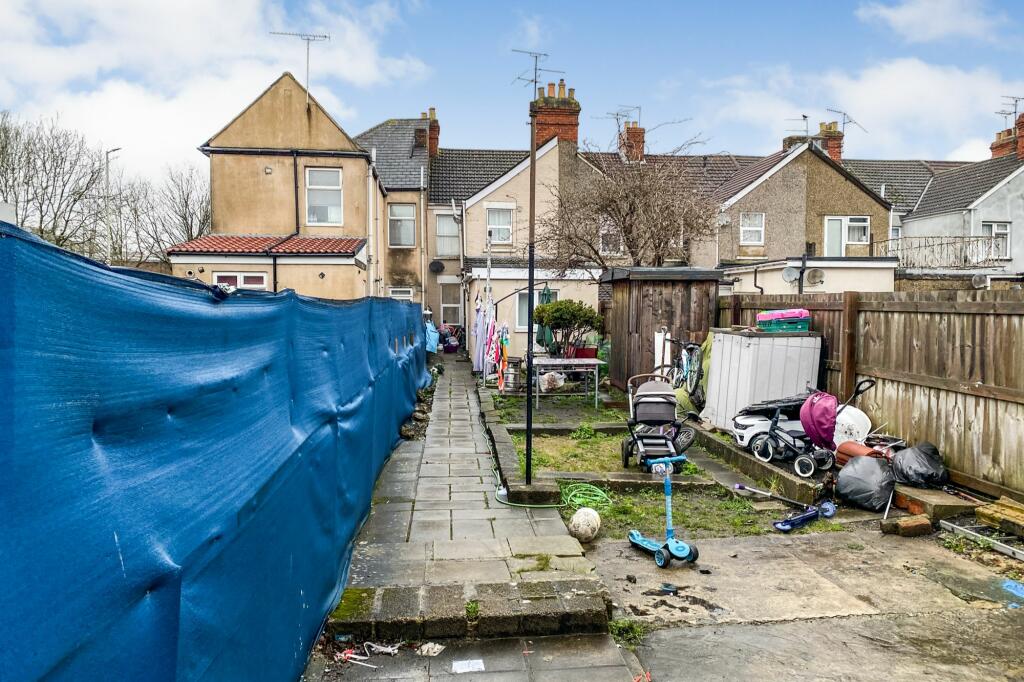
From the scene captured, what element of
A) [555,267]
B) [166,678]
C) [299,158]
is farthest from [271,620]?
[299,158]

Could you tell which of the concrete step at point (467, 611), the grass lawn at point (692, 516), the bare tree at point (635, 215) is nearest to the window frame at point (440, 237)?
the bare tree at point (635, 215)

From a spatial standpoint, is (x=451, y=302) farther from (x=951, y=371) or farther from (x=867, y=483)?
(x=867, y=483)

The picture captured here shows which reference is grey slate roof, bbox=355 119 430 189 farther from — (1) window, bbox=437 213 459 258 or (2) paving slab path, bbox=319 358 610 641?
(2) paving slab path, bbox=319 358 610 641

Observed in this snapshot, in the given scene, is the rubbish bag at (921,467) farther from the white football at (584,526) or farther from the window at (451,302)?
the window at (451,302)

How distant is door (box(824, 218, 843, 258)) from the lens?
86.4 ft

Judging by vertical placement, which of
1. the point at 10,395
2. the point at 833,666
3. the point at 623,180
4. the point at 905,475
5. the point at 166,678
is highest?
the point at 623,180

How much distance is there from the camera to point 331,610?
4141 mm

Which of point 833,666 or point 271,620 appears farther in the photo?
point 833,666

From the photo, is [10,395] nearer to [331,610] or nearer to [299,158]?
[331,610]

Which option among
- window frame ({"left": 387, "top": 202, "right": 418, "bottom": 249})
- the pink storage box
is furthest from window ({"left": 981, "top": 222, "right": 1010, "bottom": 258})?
the pink storage box

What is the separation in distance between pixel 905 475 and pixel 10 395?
7.28 m

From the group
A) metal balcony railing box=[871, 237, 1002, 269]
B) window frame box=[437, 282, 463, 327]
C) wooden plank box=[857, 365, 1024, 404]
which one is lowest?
wooden plank box=[857, 365, 1024, 404]

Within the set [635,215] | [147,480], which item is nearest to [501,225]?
[635,215]

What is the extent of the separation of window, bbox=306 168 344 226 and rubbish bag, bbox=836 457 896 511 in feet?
59.1
